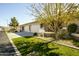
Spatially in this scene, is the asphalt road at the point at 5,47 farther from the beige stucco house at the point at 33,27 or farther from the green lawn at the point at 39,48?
the beige stucco house at the point at 33,27

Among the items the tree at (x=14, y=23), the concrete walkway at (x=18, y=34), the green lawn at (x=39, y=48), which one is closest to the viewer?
the green lawn at (x=39, y=48)

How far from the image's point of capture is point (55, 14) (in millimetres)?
4270

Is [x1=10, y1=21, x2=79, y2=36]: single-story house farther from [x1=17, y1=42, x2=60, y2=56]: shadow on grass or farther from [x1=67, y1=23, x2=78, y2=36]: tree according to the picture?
[x1=67, y1=23, x2=78, y2=36]: tree

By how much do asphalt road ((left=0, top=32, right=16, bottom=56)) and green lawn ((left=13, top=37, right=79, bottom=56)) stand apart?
13 cm

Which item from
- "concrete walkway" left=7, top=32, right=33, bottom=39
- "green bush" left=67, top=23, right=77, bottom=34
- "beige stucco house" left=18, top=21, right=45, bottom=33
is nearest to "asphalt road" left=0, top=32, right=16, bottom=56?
"concrete walkway" left=7, top=32, right=33, bottom=39

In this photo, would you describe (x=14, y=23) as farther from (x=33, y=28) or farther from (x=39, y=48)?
(x=39, y=48)

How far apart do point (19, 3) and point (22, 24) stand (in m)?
0.43

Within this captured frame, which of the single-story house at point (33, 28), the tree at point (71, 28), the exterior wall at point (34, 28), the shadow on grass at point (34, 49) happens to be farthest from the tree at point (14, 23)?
the tree at point (71, 28)

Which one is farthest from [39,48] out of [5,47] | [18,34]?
[5,47]

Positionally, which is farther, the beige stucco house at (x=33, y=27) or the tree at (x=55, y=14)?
the beige stucco house at (x=33, y=27)

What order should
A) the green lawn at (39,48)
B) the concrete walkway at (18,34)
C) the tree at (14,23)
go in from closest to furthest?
1. the green lawn at (39,48)
2. the tree at (14,23)
3. the concrete walkway at (18,34)

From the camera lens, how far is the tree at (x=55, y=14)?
4211mm

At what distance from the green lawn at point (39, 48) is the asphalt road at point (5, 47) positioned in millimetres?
133

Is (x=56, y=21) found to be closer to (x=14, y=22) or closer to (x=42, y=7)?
(x=42, y=7)
